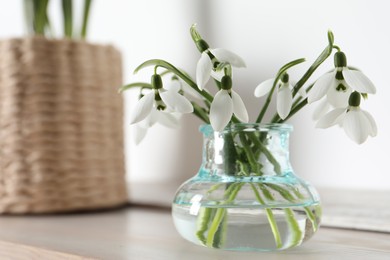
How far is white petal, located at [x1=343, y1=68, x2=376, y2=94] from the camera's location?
46 cm

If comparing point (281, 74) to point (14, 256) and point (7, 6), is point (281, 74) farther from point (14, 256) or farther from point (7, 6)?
point (7, 6)

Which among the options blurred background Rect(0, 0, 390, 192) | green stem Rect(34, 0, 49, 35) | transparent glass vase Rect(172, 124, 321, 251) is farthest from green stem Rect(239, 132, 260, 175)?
green stem Rect(34, 0, 49, 35)

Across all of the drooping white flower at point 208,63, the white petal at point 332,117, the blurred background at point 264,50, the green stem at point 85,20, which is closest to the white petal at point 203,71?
the drooping white flower at point 208,63

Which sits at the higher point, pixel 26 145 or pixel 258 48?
pixel 258 48

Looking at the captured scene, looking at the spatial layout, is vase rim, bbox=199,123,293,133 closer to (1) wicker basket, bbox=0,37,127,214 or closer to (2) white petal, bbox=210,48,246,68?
(2) white petal, bbox=210,48,246,68

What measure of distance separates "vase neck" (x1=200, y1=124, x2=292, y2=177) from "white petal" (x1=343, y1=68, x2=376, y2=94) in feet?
0.24

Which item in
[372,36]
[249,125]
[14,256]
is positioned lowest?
[14,256]

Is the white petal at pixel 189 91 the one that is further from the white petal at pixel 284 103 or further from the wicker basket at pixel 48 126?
the wicker basket at pixel 48 126

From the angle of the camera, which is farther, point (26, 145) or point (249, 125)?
point (26, 145)

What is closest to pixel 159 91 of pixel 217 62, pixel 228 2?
pixel 217 62

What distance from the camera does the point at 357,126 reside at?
48 centimetres

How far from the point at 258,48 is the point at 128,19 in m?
0.31

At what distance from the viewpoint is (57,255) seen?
0.54 m

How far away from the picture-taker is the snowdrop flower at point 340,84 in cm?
46
